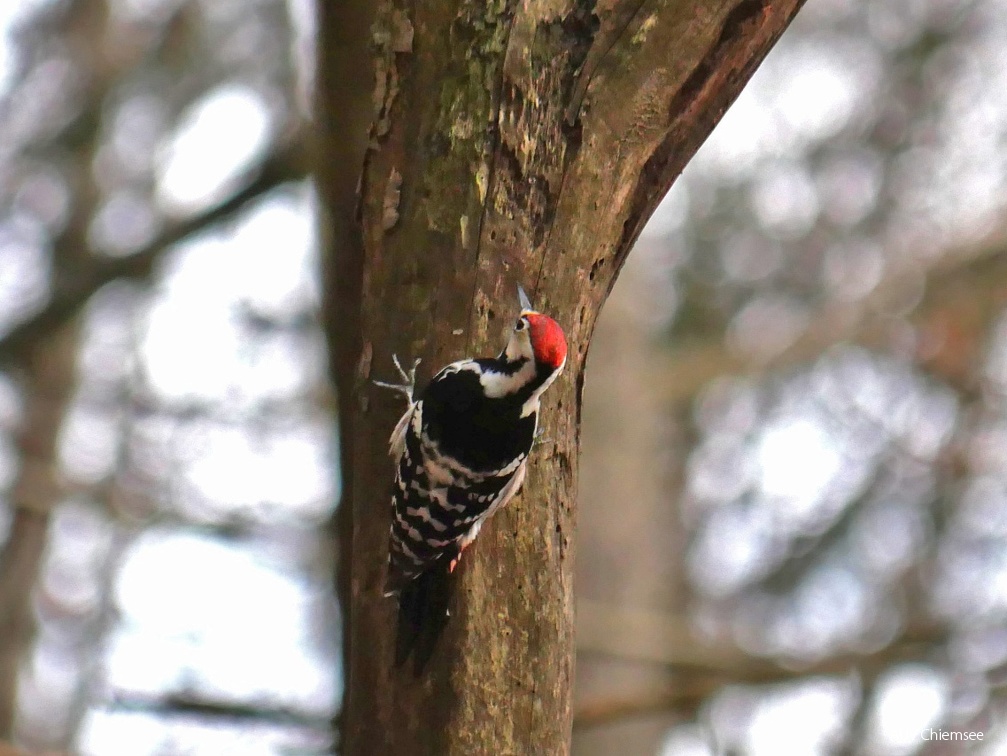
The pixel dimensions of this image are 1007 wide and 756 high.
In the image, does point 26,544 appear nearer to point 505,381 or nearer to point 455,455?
point 455,455

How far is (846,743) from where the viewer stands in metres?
7.74

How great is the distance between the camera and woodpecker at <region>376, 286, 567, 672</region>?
2064 millimetres

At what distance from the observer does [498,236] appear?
2197 mm

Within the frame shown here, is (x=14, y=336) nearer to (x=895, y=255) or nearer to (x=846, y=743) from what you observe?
(x=895, y=255)

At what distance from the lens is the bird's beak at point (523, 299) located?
223cm

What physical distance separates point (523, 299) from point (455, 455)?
479 mm

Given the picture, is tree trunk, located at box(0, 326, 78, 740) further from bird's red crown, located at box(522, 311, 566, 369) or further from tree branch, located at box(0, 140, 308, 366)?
bird's red crown, located at box(522, 311, 566, 369)

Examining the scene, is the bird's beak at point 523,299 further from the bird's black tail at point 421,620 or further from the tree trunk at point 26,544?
the tree trunk at point 26,544

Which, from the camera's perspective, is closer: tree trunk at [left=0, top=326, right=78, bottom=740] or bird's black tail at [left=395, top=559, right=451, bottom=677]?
bird's black tail at [left=395, top=559, right=451, bottom=677]

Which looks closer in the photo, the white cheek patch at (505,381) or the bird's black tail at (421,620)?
the bird's black tail at (421,620)

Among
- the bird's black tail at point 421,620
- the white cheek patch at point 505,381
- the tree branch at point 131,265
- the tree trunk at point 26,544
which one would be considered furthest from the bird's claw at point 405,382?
the tree trunk at point 26,544

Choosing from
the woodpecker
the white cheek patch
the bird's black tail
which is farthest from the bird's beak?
the bird's black tail

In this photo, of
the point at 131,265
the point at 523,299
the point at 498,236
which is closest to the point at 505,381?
the point at 523,299

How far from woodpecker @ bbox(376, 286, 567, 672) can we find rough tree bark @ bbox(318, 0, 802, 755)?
41 mm
